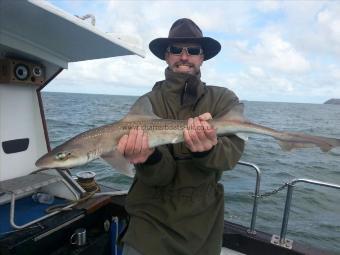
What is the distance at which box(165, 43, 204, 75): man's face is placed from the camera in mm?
3389

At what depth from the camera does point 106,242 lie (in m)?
4.94

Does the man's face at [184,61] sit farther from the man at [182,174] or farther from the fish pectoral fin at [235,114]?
the fish pectoral fin at [235,114]

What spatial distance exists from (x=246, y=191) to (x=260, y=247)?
7688mm

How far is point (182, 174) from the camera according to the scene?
3.04m

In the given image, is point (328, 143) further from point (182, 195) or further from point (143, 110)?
point (143, 110)

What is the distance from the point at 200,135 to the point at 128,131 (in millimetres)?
673

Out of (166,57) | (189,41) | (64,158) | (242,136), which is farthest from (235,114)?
(64,158)

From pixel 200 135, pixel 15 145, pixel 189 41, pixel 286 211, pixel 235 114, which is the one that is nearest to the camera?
pixel 200 135

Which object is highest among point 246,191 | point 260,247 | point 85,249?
point 260,247

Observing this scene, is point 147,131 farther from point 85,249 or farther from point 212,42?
point 85,249

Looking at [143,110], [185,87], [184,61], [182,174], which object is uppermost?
[184,61]

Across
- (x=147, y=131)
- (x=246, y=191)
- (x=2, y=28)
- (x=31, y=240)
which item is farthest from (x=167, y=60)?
(x=246, y=191)

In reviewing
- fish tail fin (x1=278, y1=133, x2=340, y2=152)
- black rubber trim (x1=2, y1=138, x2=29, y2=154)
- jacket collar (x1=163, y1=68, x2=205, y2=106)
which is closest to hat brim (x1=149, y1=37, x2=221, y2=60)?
jacket collar (x1=163, y1=68, x2=205, y2=106)

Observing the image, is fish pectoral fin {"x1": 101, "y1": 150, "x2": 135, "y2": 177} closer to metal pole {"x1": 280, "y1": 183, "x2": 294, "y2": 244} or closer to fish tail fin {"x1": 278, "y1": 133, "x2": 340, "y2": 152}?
fish tail fin {"x1": 278, "y1": 133, "x2": 340, "y2": 152}
